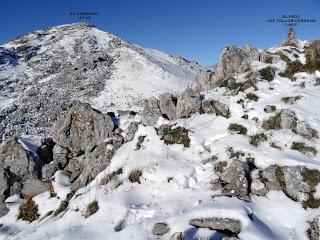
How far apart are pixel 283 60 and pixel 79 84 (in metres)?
37.7

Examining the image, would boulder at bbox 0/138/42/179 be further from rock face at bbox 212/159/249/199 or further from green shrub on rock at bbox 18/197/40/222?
rock face at bbox 212/159/249/199

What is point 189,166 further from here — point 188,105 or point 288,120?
point 288,120

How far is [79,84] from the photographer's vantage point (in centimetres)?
5172

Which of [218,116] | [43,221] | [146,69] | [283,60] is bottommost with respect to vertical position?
[43,221]

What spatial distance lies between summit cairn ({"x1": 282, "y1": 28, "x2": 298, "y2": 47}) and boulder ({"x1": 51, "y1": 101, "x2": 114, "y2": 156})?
12.7m

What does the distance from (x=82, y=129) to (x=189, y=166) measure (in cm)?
600

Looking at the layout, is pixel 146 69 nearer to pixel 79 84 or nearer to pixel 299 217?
pixel 79 84

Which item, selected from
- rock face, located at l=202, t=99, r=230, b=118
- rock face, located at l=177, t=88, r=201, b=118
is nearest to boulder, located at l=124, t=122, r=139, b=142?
rock face, located at l=177, t=88, r=201, b=118

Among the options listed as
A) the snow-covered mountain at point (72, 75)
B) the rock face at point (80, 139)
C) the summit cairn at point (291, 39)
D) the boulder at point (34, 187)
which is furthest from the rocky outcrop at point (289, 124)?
the snow-covered mountain at point (72, 75)

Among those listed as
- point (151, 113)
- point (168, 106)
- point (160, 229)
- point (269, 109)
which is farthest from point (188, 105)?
point (160, 229)

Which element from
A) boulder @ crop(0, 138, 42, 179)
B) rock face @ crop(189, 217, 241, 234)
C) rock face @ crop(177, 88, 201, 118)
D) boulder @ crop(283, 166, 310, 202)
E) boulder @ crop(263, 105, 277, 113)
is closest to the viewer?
rock face @ crop(189, 217, 241, 234)

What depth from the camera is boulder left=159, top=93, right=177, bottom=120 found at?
51.9 ft

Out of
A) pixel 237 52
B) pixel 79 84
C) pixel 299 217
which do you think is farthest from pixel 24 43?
pixel 299 217

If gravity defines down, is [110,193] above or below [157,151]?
below
